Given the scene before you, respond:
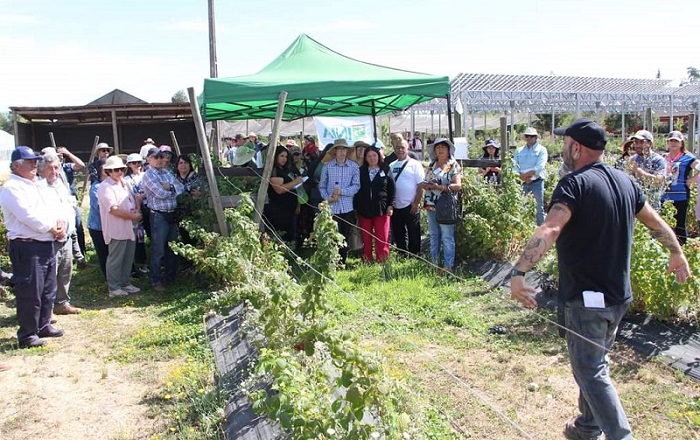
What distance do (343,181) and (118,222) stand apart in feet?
8.83

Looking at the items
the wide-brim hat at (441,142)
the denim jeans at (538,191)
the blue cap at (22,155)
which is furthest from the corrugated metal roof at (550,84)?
the blue cap at (22,155)

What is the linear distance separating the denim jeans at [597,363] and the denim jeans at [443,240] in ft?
12.8

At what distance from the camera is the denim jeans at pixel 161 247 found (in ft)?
24.5

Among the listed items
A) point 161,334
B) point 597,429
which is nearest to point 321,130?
point 161,334

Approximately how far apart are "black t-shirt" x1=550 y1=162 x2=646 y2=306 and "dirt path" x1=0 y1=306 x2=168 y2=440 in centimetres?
281

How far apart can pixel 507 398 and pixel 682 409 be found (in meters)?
1.08

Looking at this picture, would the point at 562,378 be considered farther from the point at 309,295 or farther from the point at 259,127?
the point at 259,127

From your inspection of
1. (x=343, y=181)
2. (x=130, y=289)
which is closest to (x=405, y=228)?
(x=343, y=181)

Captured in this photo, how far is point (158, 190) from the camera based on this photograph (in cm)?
735

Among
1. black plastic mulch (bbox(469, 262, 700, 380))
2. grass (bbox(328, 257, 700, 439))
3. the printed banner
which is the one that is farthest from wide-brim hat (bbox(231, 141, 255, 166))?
black plastic mulch (bbox(469, 262, 700, 380))

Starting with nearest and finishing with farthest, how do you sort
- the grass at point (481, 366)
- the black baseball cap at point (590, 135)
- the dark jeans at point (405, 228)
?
the black baseball cap at point (590, 135)
the grass at point (481, 366)
the dark jeans at point (405, 228)

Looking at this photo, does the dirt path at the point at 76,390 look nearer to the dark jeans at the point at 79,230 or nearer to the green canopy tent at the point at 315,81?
the dark jeans at the point at 79,230

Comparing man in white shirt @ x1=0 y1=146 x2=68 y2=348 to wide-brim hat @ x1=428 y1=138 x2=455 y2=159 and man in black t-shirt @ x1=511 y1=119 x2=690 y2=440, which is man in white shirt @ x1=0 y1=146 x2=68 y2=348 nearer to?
wide-brim hat @ x1=428 y1=138 x2=455 y2=159

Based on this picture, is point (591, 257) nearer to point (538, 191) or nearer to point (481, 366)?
point (481, 366)
